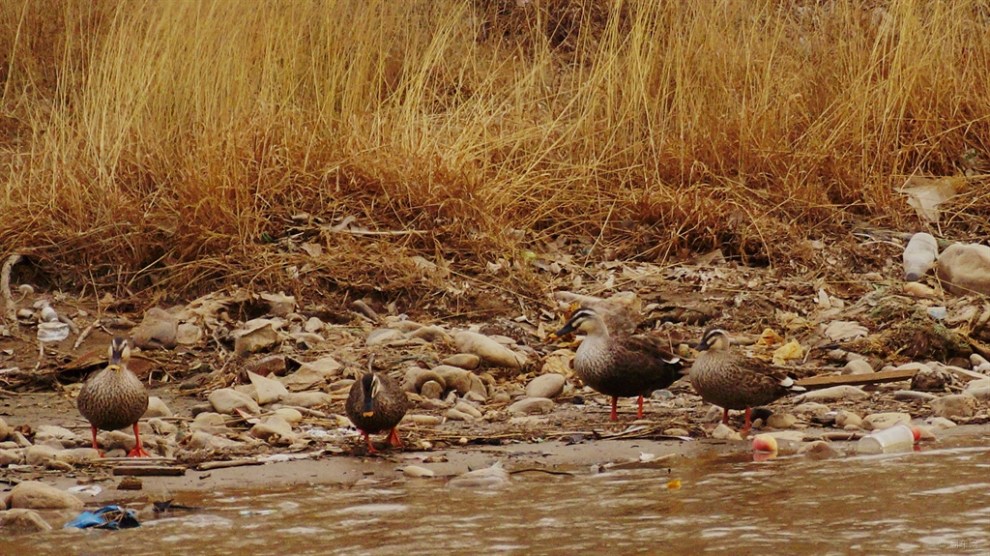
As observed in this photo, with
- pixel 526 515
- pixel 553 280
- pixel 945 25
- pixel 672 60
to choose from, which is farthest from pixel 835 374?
pixel 945 25

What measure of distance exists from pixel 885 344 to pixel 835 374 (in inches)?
25.0

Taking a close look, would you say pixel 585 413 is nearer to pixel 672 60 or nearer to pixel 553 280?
pixel 553 280

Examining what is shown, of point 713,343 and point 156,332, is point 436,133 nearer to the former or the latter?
point 156,332

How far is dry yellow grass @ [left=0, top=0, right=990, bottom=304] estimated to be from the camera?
912 centimetres

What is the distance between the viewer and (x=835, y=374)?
7.84 metres

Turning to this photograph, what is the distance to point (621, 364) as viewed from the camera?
720cm

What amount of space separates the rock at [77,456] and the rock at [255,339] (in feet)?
6.32

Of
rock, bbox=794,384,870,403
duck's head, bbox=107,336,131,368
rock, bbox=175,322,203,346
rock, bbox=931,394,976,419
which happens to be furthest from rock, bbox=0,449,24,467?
rock, bbox=931,394,976,419

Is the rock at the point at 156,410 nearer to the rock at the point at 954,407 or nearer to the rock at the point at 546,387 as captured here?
the rock at the point at 546,387

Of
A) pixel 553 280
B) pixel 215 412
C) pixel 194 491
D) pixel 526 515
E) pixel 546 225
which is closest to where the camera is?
pixel 526 515

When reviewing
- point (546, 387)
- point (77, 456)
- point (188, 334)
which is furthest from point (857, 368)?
point (77, 456)

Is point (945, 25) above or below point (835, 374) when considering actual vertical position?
above

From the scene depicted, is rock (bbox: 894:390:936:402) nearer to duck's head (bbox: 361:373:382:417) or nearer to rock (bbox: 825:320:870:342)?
rock (bbox: 825:320:870:342)

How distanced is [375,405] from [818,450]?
2018 millimetres
